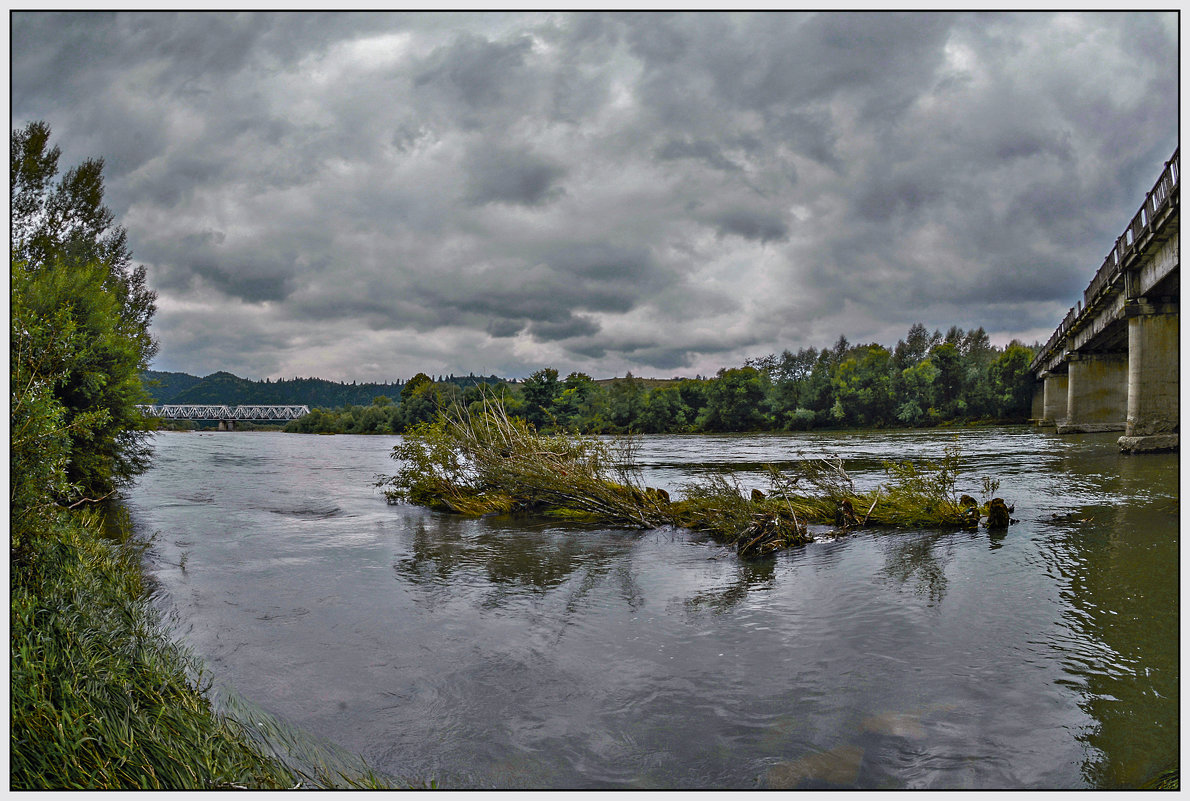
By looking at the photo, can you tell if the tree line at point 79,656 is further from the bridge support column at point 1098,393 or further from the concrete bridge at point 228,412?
the concrete bridge at point 228,412

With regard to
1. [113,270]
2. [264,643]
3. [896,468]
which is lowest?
[264,643]

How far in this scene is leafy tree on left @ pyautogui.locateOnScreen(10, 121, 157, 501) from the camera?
47.2ft

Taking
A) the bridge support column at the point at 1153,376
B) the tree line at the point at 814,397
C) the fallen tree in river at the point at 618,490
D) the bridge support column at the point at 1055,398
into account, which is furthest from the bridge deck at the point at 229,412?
the bridge support column at the point at 1153,376

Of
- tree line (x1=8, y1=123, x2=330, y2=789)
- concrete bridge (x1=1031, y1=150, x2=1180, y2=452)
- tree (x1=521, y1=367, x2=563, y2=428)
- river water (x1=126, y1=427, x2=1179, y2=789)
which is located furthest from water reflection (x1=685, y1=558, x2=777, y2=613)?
tree (x1=521, y1=367, x2=563, y2=428)

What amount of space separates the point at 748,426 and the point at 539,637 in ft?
313

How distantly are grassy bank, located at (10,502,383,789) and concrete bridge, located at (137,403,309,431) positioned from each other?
476 feet

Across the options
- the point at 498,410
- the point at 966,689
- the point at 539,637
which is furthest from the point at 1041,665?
the point at 498,410

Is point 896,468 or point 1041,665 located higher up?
point 896,468

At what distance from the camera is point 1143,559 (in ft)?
38.1

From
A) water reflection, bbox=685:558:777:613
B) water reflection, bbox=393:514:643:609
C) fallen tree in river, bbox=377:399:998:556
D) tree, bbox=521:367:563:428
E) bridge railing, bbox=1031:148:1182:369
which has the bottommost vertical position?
water reflection, bbox=393:514:643:609

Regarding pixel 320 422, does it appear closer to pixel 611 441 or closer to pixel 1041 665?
pixel 611 441

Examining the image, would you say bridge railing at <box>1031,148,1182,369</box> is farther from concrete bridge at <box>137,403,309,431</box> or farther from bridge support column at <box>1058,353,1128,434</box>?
concrete bridge at <box>137,403,309,431</box>

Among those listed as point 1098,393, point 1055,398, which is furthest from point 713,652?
point 1055,398

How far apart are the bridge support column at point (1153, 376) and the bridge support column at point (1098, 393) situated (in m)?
25.0
